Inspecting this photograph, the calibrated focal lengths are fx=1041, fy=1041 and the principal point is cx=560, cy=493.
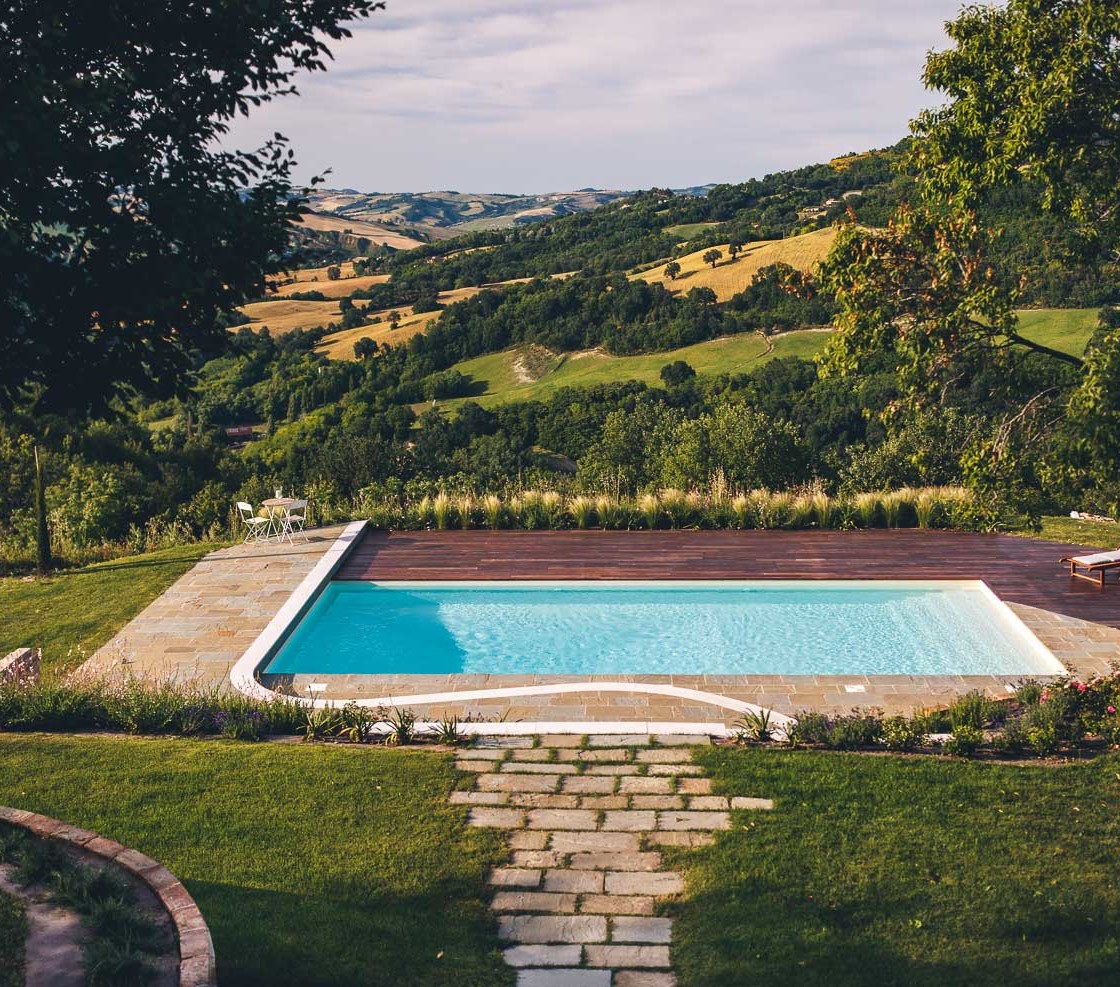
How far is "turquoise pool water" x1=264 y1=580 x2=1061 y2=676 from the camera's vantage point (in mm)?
11766

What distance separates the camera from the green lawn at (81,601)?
38.3ft

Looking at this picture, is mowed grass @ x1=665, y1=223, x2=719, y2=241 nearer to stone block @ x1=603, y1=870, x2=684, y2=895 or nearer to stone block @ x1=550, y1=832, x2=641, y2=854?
stone block @ x1=550, y1=832, x2=641, y2=854

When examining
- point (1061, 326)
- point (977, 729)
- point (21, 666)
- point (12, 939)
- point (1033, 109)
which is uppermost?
point (1033, 109)

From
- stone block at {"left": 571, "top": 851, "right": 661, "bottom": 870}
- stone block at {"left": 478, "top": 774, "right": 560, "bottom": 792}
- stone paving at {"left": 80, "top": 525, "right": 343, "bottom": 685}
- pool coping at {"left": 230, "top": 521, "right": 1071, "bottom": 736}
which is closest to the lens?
stone block at {"left": 571, "top": 851, "right": 661, "bottom": 870}

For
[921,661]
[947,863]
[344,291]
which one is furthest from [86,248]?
[344,291]

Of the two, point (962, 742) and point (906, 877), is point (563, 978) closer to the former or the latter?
point (906, 877)

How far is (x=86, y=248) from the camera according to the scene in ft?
19.3

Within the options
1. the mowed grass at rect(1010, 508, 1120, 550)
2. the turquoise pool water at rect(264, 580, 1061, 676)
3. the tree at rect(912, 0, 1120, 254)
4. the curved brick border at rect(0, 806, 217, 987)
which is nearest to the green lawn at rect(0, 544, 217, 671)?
the turquoise pool water at rect(264, 580, 1061, 676)

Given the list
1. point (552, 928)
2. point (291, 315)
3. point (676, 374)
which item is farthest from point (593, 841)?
point (291, 315)

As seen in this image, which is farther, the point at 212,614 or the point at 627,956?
the point at 212,614

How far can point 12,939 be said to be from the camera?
5.01 meters

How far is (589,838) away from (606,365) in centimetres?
4335

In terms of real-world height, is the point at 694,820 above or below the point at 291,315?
below

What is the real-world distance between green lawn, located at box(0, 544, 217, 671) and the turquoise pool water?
7.02 ft
